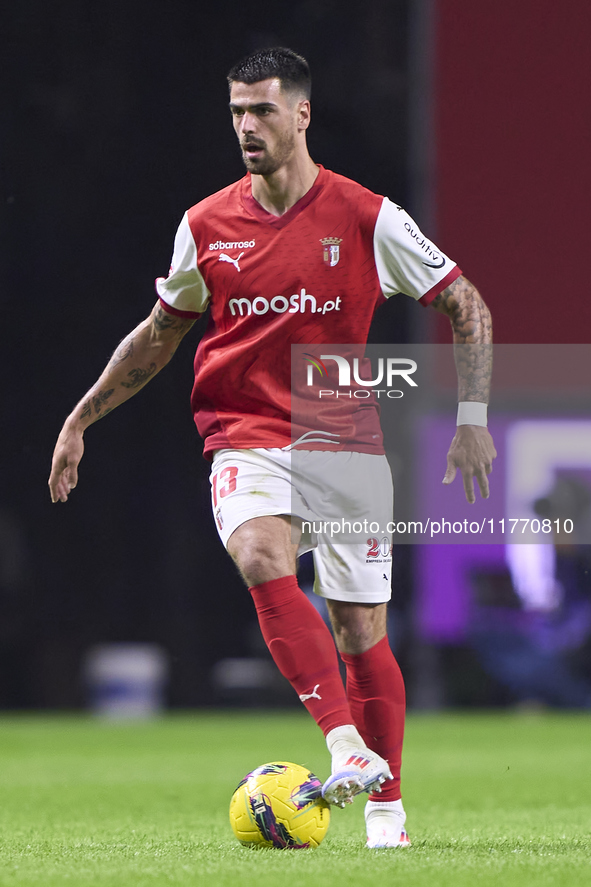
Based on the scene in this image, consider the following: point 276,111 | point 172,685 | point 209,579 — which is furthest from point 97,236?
point 276,111

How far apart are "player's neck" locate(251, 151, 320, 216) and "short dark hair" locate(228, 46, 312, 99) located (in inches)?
8.6

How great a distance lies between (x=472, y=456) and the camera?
13.2 feet

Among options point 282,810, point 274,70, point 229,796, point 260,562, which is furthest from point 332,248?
point 229,796

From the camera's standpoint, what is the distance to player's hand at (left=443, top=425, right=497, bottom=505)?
4.02m

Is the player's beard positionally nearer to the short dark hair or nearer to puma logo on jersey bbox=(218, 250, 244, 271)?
the short dark hair

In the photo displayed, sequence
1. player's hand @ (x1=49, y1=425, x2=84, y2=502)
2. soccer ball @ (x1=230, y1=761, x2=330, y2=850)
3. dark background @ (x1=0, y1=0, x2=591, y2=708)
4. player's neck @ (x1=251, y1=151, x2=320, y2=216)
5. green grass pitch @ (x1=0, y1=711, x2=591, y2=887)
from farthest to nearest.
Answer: dark background @ (x1=0, y1=0, x2=591, y2=708), player's hand @ (x1=49, y1=425, x2=84, y2=502), player's neck @ (x1=251, y1=151, x2=320, y2=216), soccer ball @ (x1=230, y1=761, x2=330, y2=850), green grass pitch @ (x1=0, y1=711, x2=591, y2=887)

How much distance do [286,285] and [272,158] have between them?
377 mm

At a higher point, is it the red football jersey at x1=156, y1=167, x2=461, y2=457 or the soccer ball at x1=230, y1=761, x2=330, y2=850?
the red football jersey at x1=156, y1=167, x2=461, y2=457

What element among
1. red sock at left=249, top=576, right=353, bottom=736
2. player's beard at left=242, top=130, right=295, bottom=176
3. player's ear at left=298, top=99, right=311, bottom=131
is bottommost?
red sock at left=249, top=576, right=353, bottom=736

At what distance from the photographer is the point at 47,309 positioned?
1245 cm

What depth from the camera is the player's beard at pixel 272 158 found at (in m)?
4.05

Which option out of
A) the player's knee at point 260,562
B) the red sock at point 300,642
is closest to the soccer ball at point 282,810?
the red sock at point 300,642

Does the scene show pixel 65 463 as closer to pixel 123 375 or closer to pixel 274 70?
pixel 123 375

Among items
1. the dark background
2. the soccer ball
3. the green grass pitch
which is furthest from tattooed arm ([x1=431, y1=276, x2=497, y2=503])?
the dark background
